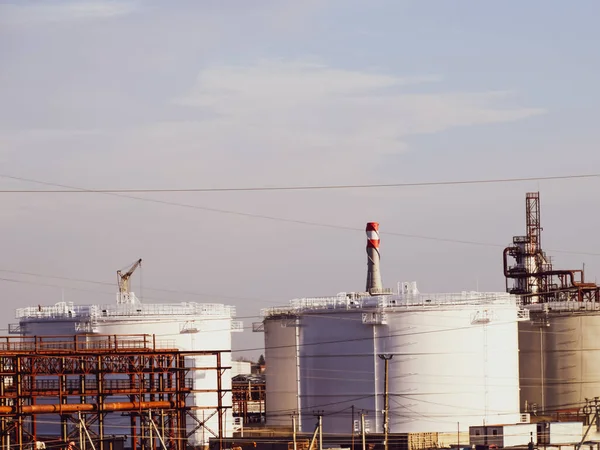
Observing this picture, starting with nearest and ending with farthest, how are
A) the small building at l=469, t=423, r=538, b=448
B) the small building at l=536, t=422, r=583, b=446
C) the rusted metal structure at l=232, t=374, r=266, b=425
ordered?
the small building at l=469, t=423, r=538, b=448 < the small building at l=536, t=422, r=583, b=446 < the rusted metal structure at l=232, t=374, r=266, b=425

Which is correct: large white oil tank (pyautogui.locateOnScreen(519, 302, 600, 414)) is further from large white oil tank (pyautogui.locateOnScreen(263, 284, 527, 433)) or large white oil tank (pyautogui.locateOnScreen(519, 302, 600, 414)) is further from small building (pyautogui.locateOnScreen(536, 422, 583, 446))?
large white oil tank (pyautogui.locateOnScreen(263, 284, 527, 433))

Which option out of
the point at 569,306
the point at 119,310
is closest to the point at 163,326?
the point at 119,310

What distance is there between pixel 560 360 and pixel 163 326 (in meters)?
23.9

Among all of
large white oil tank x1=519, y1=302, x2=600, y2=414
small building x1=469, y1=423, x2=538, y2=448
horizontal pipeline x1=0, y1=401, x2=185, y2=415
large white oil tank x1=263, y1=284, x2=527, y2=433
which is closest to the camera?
horizontal pipeline x1=0, y1=401, x2=185, y2=415

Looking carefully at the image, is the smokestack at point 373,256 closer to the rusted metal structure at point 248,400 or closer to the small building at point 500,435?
the small building at point 500,435

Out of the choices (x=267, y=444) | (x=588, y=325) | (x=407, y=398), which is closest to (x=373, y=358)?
(x=407, y=398)

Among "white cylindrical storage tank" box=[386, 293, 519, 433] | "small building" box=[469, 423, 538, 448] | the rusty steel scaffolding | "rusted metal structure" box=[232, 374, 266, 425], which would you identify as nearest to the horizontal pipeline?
the rusty steel scaffolding

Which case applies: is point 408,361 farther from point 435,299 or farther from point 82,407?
point 82,407

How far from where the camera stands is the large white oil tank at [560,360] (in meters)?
→ 76.8

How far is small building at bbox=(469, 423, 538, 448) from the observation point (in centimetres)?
6519

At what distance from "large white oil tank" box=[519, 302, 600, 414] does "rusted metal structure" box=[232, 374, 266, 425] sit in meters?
18.9

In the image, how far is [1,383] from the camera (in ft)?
194

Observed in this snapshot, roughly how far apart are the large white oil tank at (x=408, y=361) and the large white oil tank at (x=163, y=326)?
6390 millimetres

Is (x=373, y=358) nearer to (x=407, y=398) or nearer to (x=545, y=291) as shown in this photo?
(x=407, y=398)
